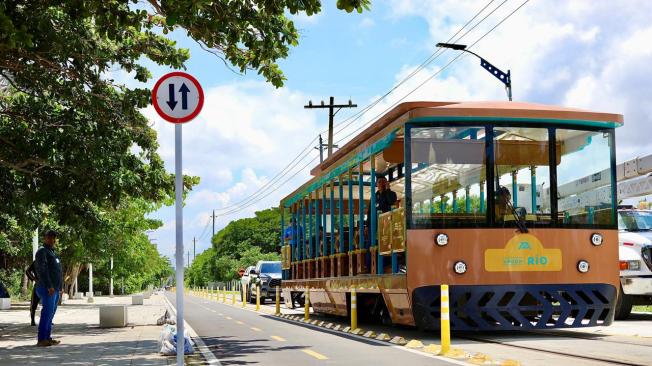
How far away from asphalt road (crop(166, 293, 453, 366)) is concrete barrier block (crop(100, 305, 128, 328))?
2.23 metres

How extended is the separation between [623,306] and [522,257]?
18.8 feet

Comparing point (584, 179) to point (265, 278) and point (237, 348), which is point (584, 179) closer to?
point (237, 348)

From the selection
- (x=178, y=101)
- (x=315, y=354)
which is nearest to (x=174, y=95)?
(x=178, y=101)

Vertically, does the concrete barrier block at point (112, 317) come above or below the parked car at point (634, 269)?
below

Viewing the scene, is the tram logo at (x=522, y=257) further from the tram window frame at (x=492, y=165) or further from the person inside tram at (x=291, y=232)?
the person inside tram at (x=291, y=232)

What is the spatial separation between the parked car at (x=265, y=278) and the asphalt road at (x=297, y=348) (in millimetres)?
18474

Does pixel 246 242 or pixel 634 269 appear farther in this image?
pixel 246 242

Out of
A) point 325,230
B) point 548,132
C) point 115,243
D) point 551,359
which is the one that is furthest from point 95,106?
point 115,243

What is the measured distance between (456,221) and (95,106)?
23.5 feet

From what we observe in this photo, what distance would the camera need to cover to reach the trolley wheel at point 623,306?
17062 mm

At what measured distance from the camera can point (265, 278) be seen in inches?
1451

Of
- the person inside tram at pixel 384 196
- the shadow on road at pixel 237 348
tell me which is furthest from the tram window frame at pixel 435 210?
the shadow on road at pixel 237 348

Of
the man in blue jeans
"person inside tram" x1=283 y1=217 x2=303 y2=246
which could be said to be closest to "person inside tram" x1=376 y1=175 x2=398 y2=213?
the man in blue jeans

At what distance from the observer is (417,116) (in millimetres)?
12547
